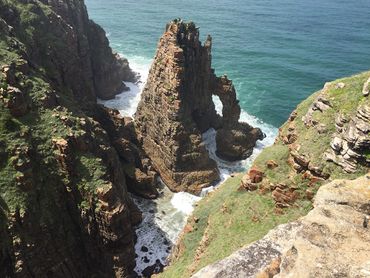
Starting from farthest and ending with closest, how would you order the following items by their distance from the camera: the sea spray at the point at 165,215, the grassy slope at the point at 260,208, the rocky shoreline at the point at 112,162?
the sea spray at the point at 165,215, the rocky shoreline at the point at 112,162, the grassy slope at the point at 260,208

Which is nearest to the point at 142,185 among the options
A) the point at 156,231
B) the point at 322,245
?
the point at 156,231

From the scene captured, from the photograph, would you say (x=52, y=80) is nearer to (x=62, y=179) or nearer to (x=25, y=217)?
(x=62, y=179)

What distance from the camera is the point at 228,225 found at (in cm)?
3928

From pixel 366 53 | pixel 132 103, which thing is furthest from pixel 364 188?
pixel 366 53

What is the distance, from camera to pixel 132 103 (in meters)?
87.3

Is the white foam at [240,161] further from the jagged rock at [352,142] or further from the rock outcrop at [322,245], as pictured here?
the rock outcrop at [322,245]

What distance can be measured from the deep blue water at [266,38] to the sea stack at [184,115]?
1761 centimetres

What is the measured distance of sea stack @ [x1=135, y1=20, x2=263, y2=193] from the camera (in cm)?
6144

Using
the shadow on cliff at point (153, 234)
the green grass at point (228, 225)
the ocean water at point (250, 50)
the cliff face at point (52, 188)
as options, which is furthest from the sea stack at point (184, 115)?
the green grass at point (228, 225)

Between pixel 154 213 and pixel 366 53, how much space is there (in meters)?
85.4

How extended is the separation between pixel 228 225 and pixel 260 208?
371 cm

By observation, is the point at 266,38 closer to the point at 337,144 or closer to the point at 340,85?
the point at 340,85

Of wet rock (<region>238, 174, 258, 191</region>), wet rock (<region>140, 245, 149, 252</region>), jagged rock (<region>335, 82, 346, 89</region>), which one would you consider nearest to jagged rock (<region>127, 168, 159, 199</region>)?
wet rock (<region>140, 245, 149, 252</region>)

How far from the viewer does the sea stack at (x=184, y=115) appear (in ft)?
202
